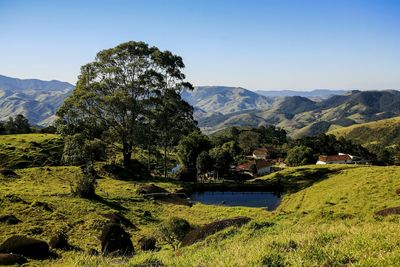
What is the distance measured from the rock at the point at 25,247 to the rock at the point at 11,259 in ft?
3.63

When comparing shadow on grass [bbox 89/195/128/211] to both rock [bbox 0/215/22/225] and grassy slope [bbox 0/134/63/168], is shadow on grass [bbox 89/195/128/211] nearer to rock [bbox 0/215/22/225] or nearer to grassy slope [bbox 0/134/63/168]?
rock [bbox 0/215/22/225]

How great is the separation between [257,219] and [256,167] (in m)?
87.9

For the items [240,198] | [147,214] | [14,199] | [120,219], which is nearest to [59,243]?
[120,219]

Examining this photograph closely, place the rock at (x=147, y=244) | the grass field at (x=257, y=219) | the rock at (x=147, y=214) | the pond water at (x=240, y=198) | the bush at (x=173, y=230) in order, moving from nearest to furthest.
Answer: the grass field at (x=257, y=219), the rock at (x=147, y=244), the bush at (x=173, y=230), the rock at (x=147, y=214), the pond water at (x=240, y=198)

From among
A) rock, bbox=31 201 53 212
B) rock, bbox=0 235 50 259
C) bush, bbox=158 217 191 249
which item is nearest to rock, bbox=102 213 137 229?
rock, bbox=31 201 53 212

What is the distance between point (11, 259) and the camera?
19594 millimetres

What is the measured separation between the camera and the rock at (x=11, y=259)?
19252mm

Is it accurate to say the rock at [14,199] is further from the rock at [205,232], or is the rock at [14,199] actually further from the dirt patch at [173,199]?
the rock at [205,232]

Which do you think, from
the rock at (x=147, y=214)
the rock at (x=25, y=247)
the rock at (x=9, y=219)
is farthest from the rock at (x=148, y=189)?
the rock at (x=25, y=247)

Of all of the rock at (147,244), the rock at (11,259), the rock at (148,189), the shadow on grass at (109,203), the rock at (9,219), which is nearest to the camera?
the rock at (11,259)

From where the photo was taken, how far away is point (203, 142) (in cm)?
9256

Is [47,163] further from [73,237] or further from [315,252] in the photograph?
[315,252]

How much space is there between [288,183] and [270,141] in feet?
390

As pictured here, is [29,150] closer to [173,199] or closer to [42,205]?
Result: [173,199]
